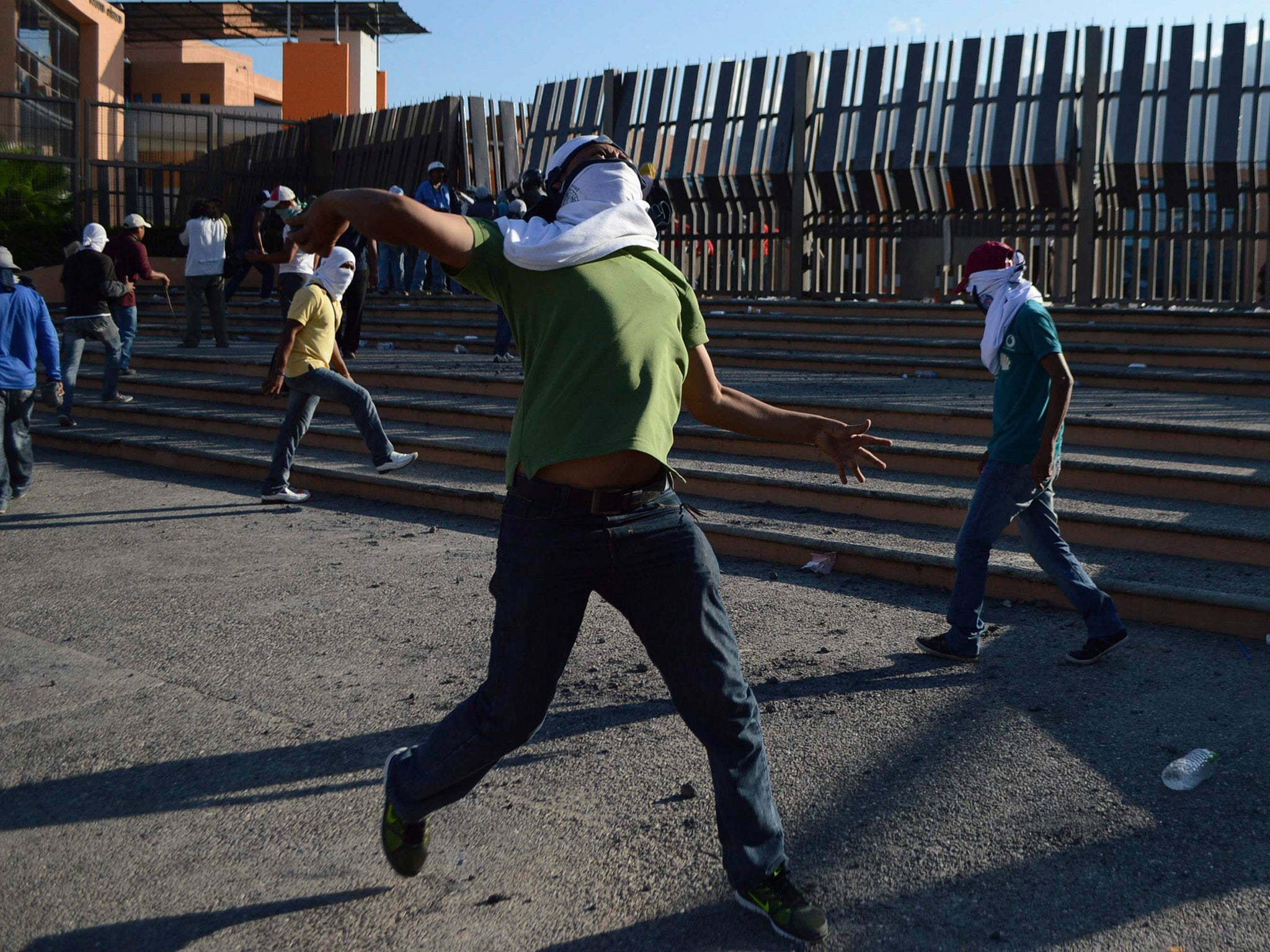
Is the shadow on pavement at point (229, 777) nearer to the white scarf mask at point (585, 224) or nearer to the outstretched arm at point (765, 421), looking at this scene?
the outstretched arm at point (765, 421)

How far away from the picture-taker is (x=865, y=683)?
5023 millimetres

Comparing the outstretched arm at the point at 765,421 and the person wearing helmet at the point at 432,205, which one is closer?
the outstretched arm at the point at 765,421

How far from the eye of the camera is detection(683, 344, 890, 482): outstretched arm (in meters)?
3.37

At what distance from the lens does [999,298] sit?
208 inches

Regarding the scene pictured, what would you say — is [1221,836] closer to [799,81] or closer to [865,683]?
[865,683]

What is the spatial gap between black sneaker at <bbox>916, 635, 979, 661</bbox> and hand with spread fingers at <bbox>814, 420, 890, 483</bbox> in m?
1.99

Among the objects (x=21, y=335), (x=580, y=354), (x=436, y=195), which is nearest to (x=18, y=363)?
(x=21, y=335)

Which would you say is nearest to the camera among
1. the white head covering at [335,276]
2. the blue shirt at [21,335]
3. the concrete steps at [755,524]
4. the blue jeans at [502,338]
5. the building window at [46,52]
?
the concrete steps at [755,524]

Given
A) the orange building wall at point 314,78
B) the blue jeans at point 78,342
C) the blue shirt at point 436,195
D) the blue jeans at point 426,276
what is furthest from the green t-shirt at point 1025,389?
the orange building wall at point 314,78

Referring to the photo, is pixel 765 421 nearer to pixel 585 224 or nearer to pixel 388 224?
pixel 585 224

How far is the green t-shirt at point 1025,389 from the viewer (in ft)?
16.8

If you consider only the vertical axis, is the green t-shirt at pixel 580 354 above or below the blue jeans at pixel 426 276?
below

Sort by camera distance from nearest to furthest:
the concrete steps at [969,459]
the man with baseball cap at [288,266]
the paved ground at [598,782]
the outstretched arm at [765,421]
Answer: the paved ground at [598,782] → the outstretched arm at [765,421] → the concrete steps at [969,459] → the man with baseball cap at [288,266]

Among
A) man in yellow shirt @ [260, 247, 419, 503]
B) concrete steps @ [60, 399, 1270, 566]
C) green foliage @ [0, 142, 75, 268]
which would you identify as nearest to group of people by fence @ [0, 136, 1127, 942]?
concrete steps @ [60, 399, 1270, 566]
